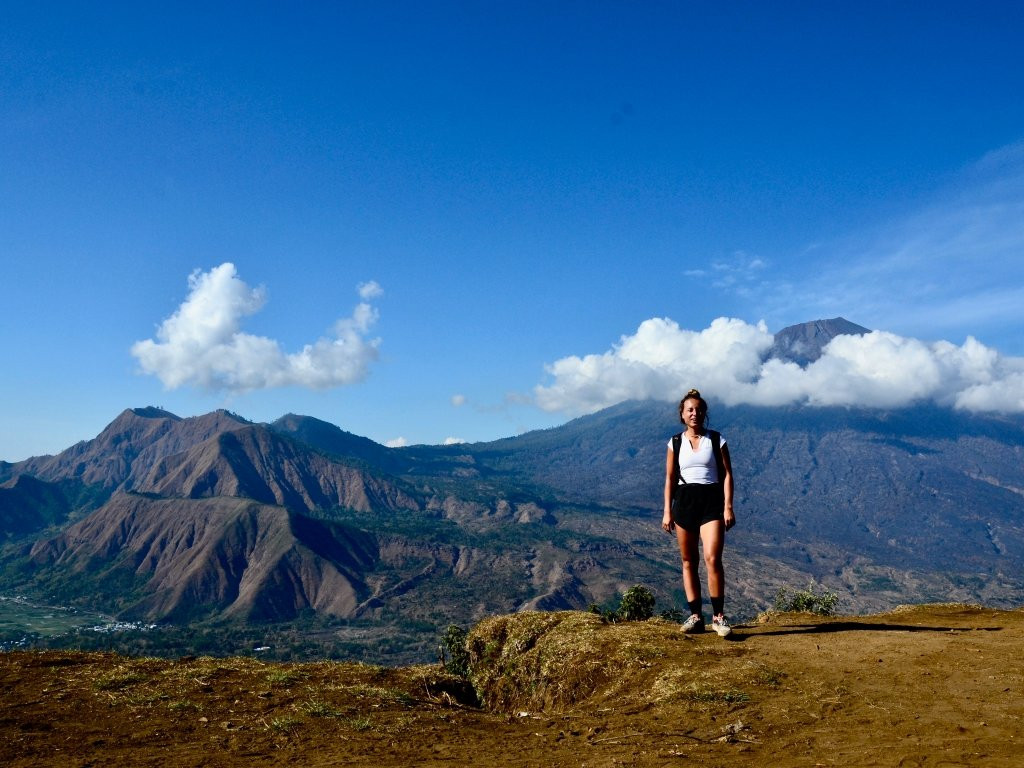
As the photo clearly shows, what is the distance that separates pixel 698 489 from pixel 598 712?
12.4 ft

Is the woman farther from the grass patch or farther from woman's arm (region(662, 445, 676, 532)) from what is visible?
the grass patch

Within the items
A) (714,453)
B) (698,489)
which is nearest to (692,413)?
(714,453)

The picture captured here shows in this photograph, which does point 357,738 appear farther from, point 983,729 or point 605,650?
point 983,729

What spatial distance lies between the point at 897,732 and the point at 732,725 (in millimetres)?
1507

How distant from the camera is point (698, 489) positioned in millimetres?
9930

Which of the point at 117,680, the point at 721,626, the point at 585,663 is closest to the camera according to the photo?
the point at 117,680

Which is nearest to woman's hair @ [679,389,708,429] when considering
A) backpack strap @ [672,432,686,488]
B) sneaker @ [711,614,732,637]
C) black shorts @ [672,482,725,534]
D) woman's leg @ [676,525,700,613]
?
backpack strap @ [672,432,686,488]

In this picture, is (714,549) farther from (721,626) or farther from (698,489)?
(721,626)

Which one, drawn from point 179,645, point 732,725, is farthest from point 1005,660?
point 179,645

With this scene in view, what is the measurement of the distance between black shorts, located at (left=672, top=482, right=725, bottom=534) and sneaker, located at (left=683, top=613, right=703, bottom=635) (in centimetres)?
164

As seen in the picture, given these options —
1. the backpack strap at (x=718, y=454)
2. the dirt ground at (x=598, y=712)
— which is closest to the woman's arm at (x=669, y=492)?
the backpack strap at (x=718, y=454)

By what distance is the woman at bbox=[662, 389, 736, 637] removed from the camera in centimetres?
981

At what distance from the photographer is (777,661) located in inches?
340

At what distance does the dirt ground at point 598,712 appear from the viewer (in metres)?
5.94
